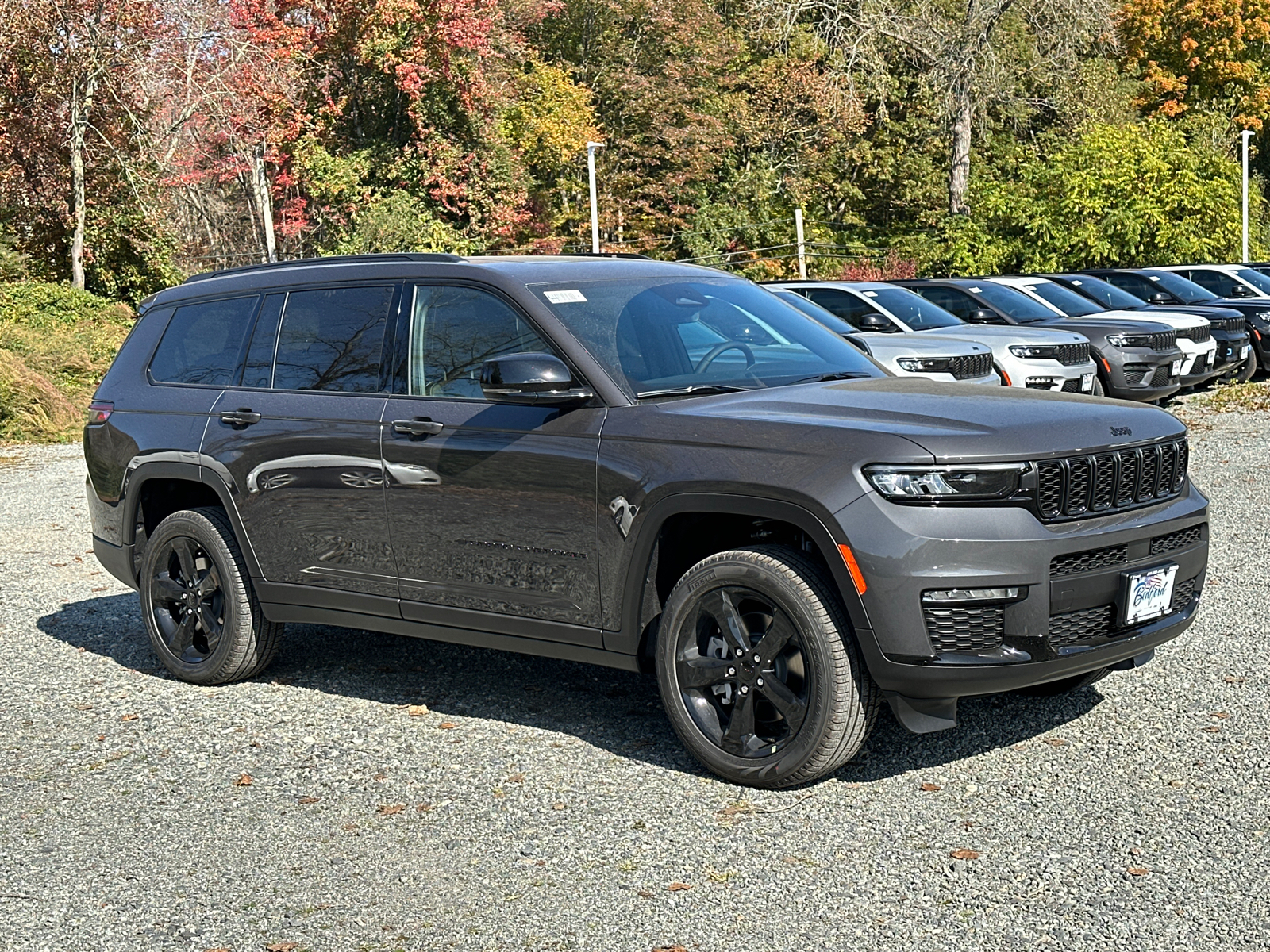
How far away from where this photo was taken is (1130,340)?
54.1 ft

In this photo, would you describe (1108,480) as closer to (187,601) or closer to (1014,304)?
(187,601)

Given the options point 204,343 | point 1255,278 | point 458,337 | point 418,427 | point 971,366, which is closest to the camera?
point 418,427

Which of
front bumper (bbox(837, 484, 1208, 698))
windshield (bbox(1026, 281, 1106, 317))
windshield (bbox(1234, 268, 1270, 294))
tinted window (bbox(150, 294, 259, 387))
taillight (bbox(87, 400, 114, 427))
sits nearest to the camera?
front bumper (bbox(837, 484, 1208, 698))

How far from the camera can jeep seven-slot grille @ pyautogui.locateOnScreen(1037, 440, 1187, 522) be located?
482cm

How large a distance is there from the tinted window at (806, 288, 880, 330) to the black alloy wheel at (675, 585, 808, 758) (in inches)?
416

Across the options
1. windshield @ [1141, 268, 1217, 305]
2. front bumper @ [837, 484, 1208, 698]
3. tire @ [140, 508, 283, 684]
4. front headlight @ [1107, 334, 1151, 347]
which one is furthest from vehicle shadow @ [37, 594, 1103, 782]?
windshield @ [1141, 268, 1217, 305]

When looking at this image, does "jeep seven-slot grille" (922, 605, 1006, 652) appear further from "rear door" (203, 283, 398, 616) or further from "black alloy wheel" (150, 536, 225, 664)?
"black alloy wheel" (150, 536, 225, 664)

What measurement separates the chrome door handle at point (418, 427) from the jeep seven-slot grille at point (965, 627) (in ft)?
6.82

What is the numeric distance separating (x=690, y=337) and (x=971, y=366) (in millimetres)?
8047

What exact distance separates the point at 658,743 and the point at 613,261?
2027mm

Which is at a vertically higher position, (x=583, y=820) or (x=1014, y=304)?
(x=583, y=820)

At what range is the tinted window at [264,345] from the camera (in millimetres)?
6652

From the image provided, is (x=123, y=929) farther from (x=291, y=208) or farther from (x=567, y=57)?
(x=567, y=57)

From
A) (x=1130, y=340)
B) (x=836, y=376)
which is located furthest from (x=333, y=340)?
(x=1130, y=340)
